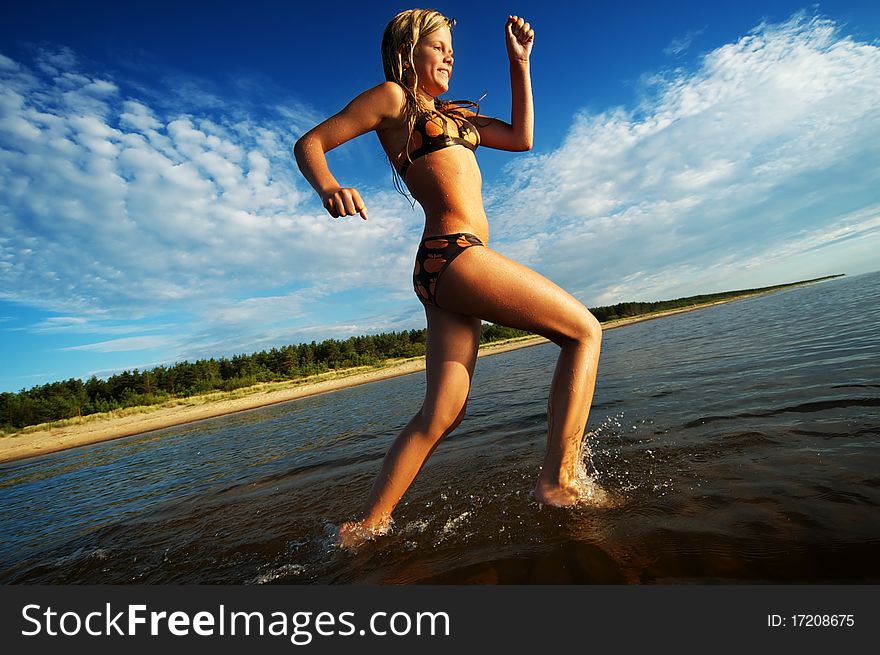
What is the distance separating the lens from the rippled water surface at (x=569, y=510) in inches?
64.4

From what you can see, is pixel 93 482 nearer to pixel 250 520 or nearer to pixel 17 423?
pixel 250 520

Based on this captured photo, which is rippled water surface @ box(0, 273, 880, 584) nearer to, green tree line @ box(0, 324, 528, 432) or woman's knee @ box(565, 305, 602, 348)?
woman's knee @ box(565, 305, 602, 348)

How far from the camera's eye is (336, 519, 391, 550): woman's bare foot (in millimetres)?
2219

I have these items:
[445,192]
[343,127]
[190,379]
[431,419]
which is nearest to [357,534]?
[431,419]

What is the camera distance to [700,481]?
230 cm

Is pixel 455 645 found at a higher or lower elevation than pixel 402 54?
lower

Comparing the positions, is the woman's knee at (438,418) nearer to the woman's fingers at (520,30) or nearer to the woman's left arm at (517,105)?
the woman's left arm at (517,105)

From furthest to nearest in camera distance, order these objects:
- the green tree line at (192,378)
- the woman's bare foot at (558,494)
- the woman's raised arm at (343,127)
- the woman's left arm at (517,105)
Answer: the green tree line at (192,378)
the woman's left arm at (517,105)
the woman's bare foot at (558,494)
the woman's raised arm at (343,127)

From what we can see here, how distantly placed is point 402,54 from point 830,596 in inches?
109

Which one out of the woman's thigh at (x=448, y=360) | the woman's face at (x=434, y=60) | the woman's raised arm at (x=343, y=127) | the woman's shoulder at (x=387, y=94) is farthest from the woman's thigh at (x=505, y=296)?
the woman's face at (x=434, y=60)

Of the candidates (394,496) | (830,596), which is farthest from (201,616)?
(830,596)

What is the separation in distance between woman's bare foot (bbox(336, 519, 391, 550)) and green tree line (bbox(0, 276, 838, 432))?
1915cm

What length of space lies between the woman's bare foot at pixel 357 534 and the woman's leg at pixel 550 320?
2.90 feet

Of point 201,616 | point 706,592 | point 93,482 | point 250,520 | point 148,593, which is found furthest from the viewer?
point 93,482
